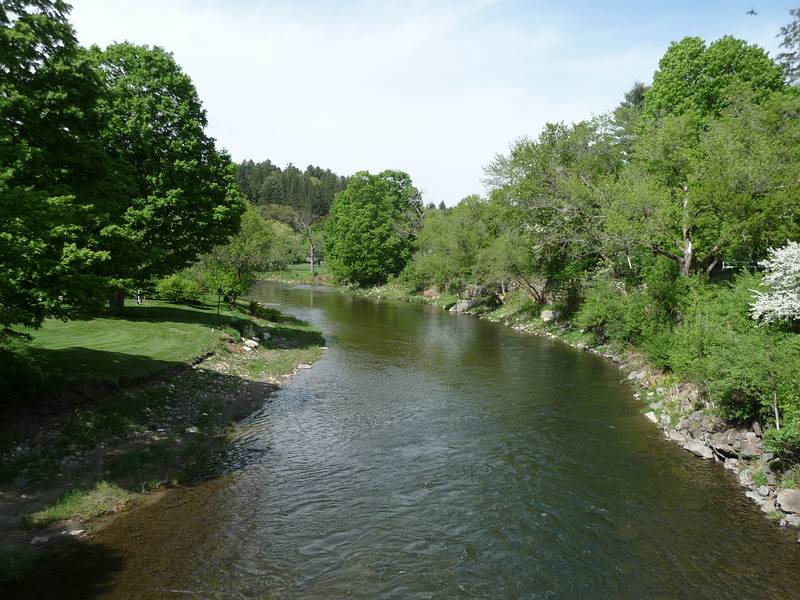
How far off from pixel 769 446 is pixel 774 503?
5.81 feet

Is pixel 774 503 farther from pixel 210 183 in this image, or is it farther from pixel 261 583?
pixel 210 183

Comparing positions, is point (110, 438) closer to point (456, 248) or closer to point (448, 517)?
point (448, 517)

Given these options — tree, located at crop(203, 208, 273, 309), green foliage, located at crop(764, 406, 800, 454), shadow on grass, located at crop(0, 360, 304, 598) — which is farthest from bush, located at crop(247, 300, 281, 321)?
green foliage, located at crop(764, 406, 800, 454)

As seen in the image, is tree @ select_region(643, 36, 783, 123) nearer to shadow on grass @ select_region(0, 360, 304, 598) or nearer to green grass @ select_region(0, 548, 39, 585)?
shadow on grass @ select_region(0, 360, 304, 598)

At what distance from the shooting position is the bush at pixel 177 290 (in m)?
41.1

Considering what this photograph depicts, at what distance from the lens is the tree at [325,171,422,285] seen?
9300 centimetres

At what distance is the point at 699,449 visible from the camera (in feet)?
61.1

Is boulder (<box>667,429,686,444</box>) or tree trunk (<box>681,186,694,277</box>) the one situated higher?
tree trunk (<box>681,186,694,277</box>)

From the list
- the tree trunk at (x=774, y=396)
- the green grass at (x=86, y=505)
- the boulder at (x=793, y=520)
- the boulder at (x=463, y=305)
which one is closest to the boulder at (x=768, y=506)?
the boulder at (x=793, y=520)

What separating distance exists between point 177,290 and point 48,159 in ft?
89.8

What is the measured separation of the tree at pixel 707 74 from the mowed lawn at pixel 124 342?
43460 mm

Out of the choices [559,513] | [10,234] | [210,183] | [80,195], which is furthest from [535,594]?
[210,183]

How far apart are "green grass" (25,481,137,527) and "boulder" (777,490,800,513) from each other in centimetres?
1846

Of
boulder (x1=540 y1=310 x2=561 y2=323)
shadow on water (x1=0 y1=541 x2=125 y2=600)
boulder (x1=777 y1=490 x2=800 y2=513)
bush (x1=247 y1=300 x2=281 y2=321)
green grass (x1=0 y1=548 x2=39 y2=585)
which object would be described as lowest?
shadow on water (x1=0 y1=541 x2=125 y2=600)
